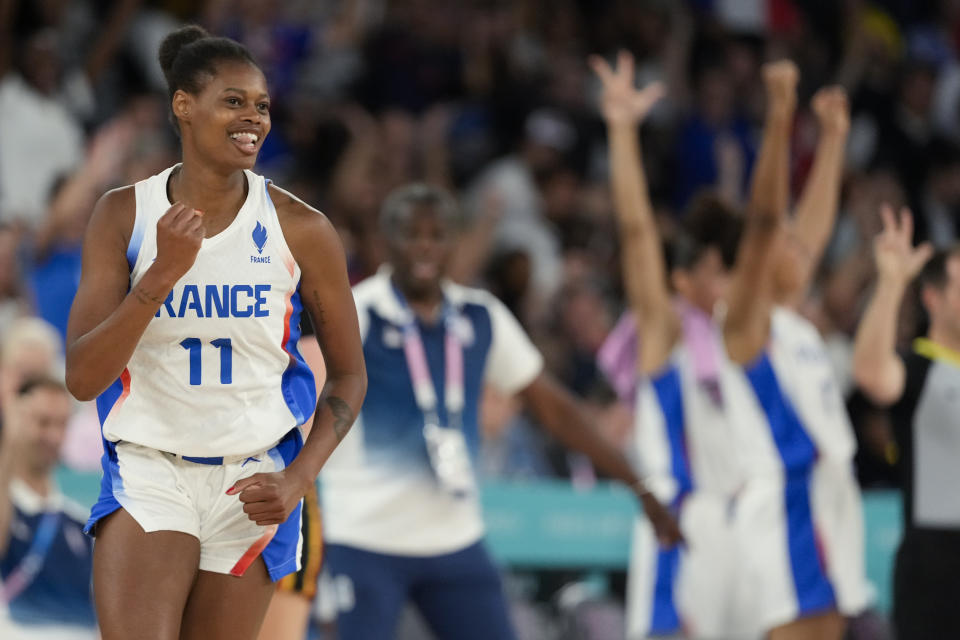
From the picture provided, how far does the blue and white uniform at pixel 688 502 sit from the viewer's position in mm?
6922

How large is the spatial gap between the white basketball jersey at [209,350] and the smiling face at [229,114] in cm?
18

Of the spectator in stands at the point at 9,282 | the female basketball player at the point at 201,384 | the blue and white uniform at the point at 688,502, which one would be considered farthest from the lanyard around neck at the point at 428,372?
the spectator in stands at the point at 9,282

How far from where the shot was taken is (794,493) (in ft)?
21.7

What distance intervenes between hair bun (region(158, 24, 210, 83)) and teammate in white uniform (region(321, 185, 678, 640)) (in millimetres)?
2477

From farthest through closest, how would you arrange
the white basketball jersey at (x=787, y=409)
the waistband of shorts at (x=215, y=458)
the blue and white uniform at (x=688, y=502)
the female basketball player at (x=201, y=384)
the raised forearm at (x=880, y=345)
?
the blue and white uniform at (x=688, y=502) → the white basketball jersey at (x=787, y=409) → the raised forearm at (x=880, y=345) → the waistband of shorts at (x=215, y=458) → the female basketball player at (x=201, y=384)

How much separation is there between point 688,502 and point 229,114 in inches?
156

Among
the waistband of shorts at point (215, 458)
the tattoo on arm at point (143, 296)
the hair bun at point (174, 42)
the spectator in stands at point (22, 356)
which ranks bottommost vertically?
the waistband of shorts at point (215, 458)

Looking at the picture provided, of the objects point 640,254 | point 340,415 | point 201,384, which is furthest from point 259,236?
point 640,254

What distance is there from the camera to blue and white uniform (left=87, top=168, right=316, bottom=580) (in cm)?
397

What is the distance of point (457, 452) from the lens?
639 centimetres

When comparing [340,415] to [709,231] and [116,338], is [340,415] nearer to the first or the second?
[116,338]

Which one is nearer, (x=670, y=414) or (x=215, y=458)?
(x=215, y=458)

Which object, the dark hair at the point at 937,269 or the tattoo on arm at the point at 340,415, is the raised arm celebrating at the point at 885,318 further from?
the tattoo on arm at the point at 340,415

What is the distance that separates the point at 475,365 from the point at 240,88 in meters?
2.81
